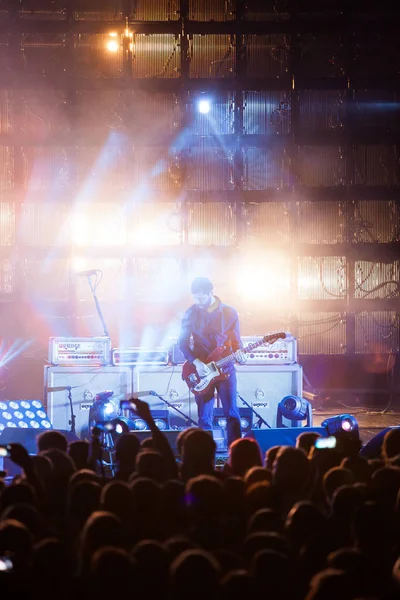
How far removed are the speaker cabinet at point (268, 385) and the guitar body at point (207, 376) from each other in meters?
1.27

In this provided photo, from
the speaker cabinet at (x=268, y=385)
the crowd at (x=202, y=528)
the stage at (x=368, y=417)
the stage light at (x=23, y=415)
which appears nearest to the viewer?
the crowd at (x=202, y=528)

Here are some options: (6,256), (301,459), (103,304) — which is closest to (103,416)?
(103,304)

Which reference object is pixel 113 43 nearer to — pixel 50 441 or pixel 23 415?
pixel 23 415

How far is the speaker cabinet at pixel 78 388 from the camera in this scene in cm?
912

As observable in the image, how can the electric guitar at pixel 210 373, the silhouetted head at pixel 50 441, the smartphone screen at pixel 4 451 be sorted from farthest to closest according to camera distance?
the electric guitar at pixel 210 373
the silhouetted head at pixel 50 441
the smartphone screen at pixel 4 451

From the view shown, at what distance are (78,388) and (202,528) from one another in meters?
7.21

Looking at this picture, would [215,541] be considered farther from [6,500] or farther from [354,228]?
[354,228]

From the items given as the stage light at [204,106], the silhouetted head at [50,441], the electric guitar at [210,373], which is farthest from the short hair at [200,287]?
the stage light at [204,106]

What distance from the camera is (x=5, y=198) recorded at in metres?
12.0

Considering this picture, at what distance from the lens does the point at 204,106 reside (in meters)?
12.2

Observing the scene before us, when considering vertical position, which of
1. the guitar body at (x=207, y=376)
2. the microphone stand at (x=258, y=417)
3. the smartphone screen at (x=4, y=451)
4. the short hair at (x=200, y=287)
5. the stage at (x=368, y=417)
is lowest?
the stage at (x=368, y=417)

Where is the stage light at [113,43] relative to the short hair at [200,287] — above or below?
above

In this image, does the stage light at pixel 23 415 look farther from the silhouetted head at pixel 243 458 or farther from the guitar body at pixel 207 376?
the silhouetted head at pixel 243 458

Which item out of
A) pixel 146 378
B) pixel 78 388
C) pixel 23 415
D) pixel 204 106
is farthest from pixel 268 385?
pixel 204 106
